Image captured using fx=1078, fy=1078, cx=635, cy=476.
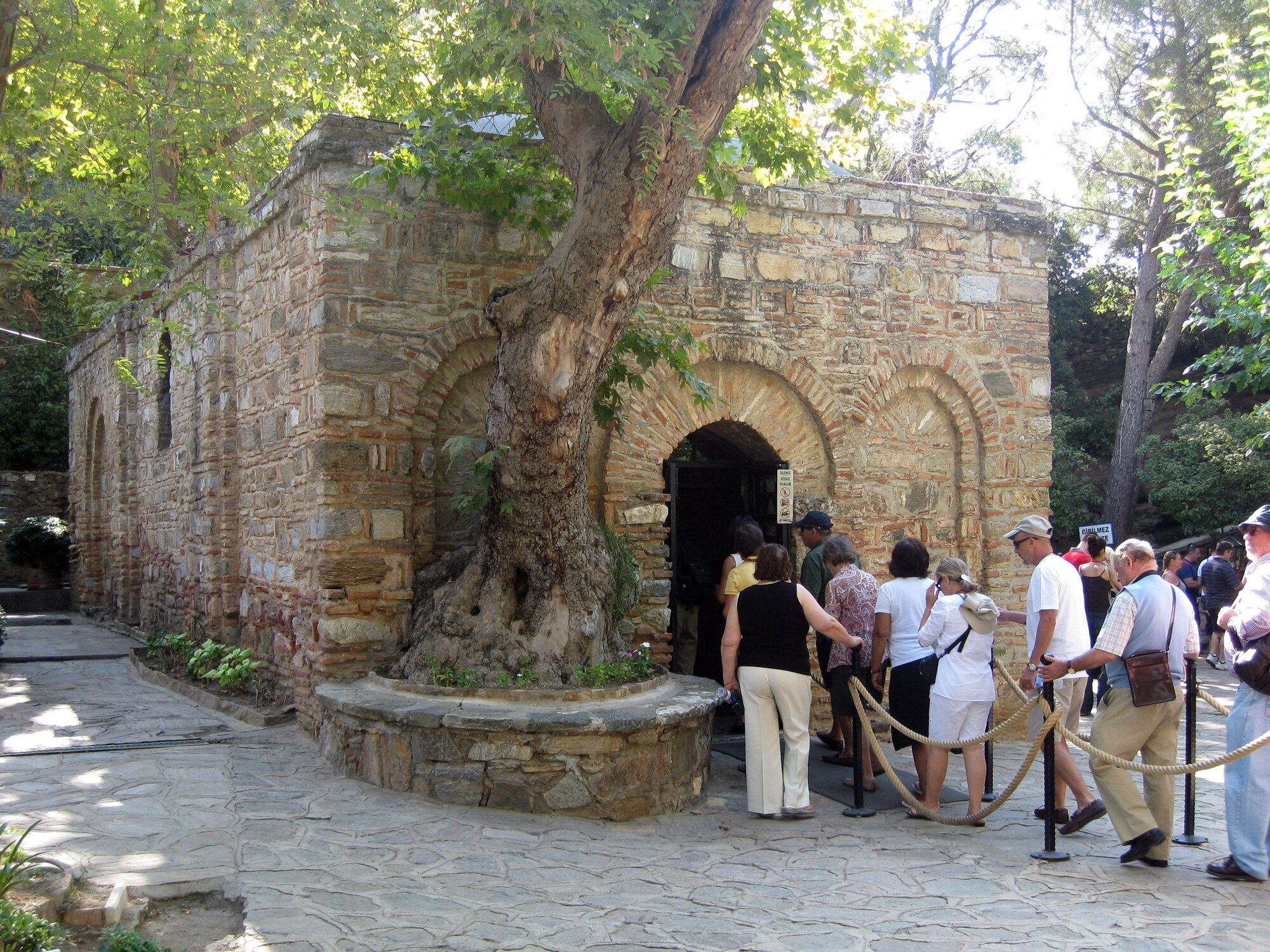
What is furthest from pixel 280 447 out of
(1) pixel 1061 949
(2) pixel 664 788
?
(1) pixel 1061 949

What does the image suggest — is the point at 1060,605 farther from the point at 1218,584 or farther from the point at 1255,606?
the point at 1218,584

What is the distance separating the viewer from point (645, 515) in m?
8.07

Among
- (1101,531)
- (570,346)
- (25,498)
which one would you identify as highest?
(570,346)

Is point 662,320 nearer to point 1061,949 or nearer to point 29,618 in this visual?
point 1061,949

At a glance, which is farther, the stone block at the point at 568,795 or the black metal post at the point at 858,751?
the black metal post at the point at 858,751

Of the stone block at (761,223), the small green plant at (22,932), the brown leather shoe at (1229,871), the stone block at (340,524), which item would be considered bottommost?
the brown leather shoe at (1229,871)

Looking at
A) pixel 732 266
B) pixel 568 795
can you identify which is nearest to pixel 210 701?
pixel 568 795

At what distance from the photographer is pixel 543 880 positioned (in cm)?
490

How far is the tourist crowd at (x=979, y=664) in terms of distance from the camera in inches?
204

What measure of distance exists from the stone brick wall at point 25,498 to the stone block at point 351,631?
15628 mm

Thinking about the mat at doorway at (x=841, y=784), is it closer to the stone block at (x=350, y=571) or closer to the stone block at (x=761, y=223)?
the stone block at (x=350, y=571)

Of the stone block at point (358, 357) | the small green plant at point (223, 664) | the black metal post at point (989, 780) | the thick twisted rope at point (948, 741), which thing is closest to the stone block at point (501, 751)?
the thick twisted rope at point (948, 741)

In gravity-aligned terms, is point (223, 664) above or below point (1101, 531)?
below

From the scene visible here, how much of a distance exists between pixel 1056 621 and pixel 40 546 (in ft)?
56.4
